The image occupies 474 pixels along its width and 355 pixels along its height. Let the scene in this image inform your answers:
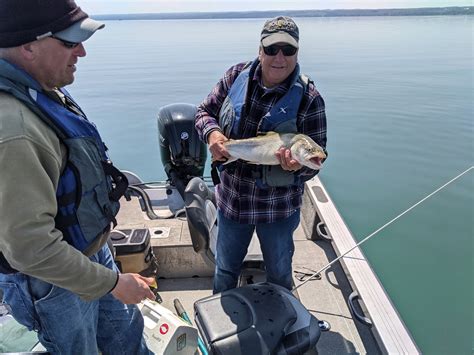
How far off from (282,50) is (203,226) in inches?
61.5

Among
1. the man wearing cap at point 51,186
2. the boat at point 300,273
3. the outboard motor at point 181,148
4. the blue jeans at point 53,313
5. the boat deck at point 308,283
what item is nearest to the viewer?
the man wearing cap at point 51,186

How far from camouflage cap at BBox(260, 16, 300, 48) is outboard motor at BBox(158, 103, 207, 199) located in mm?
3010

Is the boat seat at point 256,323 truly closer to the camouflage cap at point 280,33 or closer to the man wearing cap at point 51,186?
the man wearing cap at point 51,186

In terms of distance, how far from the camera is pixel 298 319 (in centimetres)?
224

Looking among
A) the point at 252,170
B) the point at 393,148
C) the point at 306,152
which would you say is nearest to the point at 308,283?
the point at 252,170

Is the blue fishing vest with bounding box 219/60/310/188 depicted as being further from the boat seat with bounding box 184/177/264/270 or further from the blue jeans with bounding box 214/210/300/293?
the boat seat with bounding box 184/177/264/270

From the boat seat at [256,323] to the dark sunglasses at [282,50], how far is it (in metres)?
1.43

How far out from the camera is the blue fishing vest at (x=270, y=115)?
7.27ft

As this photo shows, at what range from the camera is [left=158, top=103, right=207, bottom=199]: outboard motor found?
507 centimetres

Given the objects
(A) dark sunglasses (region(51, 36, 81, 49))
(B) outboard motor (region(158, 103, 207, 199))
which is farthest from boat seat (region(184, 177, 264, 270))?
(A) dark sunglasses (region(51, 36, 81, 49))

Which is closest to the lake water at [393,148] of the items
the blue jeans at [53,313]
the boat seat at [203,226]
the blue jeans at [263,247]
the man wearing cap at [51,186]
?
the boat seat at [203,226]

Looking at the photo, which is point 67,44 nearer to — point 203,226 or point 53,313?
point 53,313

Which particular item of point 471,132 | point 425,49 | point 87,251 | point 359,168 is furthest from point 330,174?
point 425,49

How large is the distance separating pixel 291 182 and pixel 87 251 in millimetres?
1227
